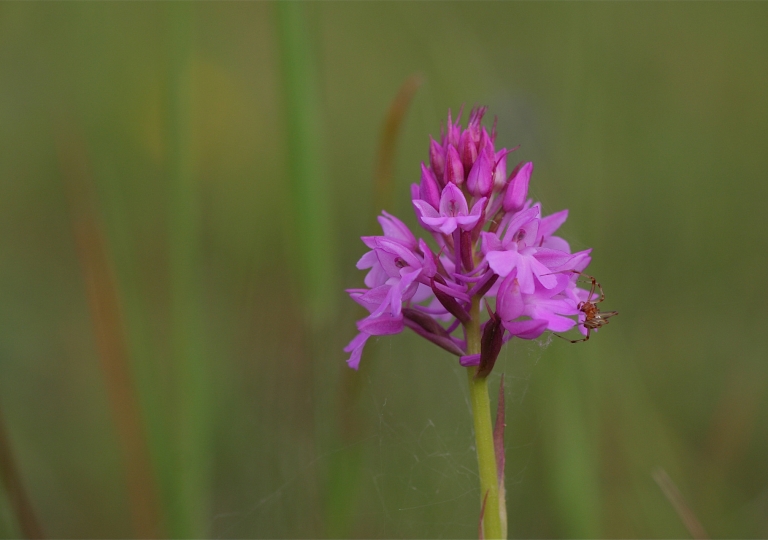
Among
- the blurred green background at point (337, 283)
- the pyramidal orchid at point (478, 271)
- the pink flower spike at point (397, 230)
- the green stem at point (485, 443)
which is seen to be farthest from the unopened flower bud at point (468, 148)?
the blurred green background at point (337, 283)

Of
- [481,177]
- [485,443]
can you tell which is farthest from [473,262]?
[485,443]

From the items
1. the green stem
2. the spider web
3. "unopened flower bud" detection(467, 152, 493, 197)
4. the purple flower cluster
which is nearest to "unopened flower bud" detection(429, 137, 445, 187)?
the purple flower cluster

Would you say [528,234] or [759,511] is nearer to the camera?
[528,234]

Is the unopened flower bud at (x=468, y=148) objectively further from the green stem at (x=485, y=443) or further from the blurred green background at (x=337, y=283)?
the blurred green background at (x=337, y=283)

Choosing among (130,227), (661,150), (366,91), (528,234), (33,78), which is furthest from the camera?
(366,91)

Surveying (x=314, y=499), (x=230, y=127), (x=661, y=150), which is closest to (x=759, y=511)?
(x=314, y=499)

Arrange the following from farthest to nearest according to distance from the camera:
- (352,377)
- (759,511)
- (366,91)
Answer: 1. (366,91)
2. (759,511)
3. (352,377)

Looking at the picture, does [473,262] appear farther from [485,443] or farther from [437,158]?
[485,443]

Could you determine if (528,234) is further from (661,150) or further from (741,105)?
(741,105)
